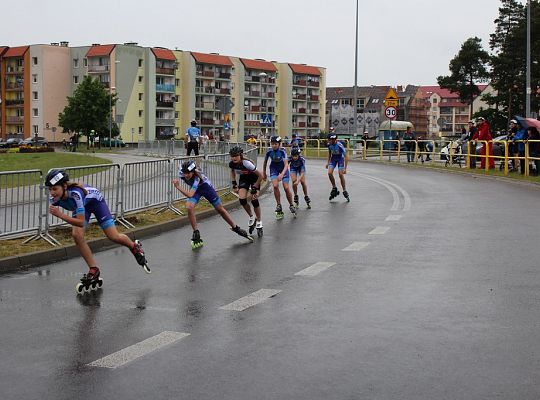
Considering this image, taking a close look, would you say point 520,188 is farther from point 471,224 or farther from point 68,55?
point 68,55

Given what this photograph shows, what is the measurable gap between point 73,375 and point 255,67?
13007 cm

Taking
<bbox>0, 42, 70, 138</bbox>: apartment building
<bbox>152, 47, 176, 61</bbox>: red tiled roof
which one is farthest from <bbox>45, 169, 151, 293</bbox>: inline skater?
<bbox>152, 47, 176, 61</bbox>: red tiled roof

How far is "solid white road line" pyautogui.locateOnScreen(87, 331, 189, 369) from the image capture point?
560 centimetres

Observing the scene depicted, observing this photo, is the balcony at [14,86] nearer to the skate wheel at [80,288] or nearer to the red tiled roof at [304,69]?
the red tiled roof at [304,69]

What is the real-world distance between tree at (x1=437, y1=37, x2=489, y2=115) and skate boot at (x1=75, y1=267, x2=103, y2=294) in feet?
252

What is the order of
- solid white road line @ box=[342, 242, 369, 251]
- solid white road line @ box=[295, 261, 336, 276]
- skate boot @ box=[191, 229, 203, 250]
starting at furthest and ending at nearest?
skate boot @ box=[191, 229, 203, 250] < solid white road line @ box=[342, 242, 369, 251] < solid white road line @ box=[295, 261, 336, 276]

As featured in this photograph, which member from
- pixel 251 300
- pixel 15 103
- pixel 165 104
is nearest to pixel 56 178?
pixel 251 300

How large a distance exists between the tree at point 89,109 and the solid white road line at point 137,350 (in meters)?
77.9

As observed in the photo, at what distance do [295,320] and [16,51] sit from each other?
117 m

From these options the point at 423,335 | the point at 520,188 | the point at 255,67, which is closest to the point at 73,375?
the point at 423,335

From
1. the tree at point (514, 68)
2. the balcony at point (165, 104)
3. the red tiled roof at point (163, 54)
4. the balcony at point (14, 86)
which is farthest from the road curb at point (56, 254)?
the balcony at point (14, 86)

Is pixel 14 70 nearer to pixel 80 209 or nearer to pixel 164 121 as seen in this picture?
pixel 164 121

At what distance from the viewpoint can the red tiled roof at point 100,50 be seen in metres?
107

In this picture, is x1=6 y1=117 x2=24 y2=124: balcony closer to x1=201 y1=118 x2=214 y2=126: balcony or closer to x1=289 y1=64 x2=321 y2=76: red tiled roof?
x1=201 y1=118 x2=214 y2=126: balcony
